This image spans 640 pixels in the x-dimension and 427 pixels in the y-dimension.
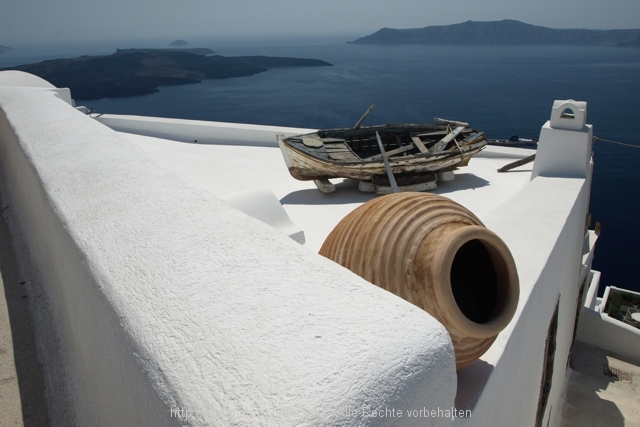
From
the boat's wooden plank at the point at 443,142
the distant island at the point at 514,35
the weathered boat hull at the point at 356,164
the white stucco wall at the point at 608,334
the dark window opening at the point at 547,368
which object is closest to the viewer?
the dark window opening at the point at 547,368

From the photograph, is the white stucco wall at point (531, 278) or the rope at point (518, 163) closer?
the white stucco wall at point (531, 278)

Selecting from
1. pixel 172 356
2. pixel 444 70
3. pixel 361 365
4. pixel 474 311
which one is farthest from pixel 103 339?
pixel 444 70

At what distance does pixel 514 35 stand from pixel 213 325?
169 m

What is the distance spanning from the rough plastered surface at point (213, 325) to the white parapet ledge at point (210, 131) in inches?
255

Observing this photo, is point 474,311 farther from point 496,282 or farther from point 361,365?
point 361,365

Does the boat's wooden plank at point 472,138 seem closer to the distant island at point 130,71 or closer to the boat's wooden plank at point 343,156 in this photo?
the boat's wooden plank at point 343,156

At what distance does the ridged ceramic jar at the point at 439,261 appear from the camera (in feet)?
4.93

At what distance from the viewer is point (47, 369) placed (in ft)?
6.22

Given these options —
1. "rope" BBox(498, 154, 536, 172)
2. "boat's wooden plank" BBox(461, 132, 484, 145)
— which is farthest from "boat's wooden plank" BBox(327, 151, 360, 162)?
"rope" BBox(498, 154, 536, 172)

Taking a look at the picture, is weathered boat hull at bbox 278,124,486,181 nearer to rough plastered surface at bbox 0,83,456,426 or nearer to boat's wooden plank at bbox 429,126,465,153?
boat's wooden plank at bbox 429,126,465,153

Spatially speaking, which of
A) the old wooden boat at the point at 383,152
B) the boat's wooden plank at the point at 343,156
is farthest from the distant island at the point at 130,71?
the boat's wooden plank at the point at 343,156

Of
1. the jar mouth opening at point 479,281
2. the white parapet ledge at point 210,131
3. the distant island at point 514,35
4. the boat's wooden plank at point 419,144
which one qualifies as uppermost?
the distant island at point 514,35

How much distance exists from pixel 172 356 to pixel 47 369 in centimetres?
131

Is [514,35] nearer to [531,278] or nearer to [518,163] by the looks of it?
[518,163]
